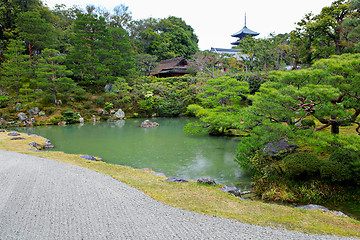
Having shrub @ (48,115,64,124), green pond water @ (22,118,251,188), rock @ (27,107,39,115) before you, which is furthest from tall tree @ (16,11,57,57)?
green pond water @ (22,118,251,188)

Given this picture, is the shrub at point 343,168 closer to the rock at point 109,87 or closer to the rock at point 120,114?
the rock at point 120,114

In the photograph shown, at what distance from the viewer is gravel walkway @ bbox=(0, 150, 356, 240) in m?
3.53

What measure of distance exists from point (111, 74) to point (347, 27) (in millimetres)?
22421

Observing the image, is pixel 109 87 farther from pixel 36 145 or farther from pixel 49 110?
pixel 36 145

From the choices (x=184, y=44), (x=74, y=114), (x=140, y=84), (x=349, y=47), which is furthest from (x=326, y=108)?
(x=184, y=44)

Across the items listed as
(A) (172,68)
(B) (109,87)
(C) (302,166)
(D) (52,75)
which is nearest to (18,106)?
(D) (52,75)

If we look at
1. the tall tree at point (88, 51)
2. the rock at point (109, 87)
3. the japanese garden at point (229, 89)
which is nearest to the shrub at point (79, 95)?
the japanese garden at point (229, 89)

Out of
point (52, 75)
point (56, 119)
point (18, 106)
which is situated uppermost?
point (52, 75)

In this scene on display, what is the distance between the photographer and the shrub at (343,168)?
5664mm

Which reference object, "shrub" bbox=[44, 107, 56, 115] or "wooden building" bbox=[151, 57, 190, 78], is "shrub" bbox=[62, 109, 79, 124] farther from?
"wooden building" bbox=[151, 57, 190, 78]

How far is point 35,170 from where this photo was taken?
21.4 feet

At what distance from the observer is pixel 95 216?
406 cm

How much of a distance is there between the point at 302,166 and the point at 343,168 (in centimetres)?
88

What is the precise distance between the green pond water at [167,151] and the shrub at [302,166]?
153 centimetres
